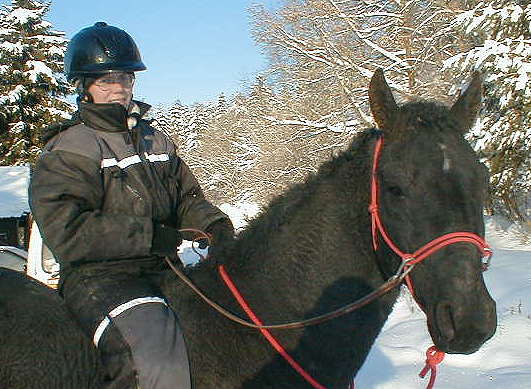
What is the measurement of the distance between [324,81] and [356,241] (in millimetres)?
19718

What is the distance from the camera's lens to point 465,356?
7094 millimetres

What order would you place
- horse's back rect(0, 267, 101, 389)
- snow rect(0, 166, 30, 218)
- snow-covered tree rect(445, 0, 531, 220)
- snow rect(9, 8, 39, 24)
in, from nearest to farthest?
horse's back rect(0, 267, 101, 389) → snow-covered tree rect(445, 0, 531, 220) → snow rect(0, 166, 30, 218) → snow rect(9, 8, 39, 24)

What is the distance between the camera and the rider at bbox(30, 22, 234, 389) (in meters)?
2.72

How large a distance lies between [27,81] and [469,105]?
29.5 metres

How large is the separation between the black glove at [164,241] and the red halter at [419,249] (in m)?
1.21

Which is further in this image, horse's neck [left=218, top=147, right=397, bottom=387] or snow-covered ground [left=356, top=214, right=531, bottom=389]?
snow-covered ground [left=356, top=214, right=531, bottom=389]

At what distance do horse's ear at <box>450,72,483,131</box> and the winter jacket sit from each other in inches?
70.0

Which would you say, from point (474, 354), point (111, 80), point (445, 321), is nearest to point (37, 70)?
point (474, 354)

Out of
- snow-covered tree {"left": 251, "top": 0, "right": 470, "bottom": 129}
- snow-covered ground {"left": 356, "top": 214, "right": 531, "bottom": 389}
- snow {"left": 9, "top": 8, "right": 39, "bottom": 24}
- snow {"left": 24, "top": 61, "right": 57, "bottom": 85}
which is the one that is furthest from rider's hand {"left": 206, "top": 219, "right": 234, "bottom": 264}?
snow {"left": 9, "top": 8, "right": 39, "bottom": 24}

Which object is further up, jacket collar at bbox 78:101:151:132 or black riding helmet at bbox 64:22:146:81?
black riding helmet at bbox 64:22:146:81

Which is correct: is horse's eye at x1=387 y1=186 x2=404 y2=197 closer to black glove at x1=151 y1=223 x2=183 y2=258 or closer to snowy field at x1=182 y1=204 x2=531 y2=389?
black glove at x1=151 y1=223 x2=183 y2=258

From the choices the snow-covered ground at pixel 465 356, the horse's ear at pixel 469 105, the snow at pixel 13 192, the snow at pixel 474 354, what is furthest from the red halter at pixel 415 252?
the snow at pixel 13 192

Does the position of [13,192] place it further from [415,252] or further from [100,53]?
[415,252]

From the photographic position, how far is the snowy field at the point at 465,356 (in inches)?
248
